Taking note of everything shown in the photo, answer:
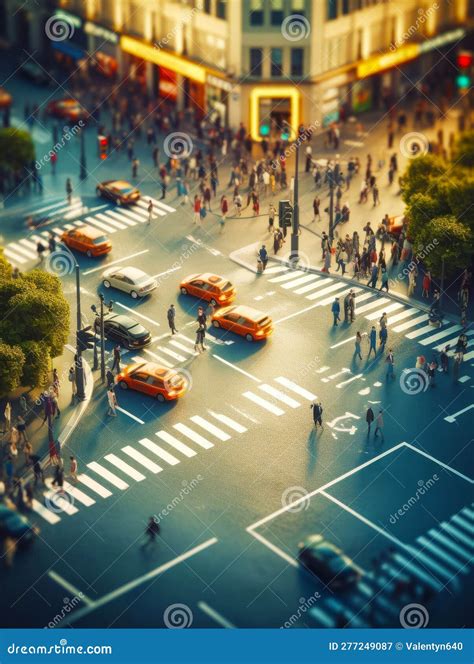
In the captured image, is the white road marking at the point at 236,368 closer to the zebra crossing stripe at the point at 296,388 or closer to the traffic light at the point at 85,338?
the zebra crossing stripe at the point at 296,388

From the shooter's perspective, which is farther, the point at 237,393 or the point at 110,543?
the point at 237,393

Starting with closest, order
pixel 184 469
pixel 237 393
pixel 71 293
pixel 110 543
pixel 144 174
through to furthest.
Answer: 1. pixel 110 543
2. pixel 184 469
3. pixel 237 393
4. pixel 71 293
5. pixel 144 174

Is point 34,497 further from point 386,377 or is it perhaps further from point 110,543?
point 386,377

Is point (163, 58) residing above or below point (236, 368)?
above

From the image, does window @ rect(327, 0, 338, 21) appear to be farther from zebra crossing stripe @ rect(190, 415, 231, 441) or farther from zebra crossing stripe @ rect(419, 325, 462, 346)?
zebra crossing stripe @ rect(190, 415, 231, 441)

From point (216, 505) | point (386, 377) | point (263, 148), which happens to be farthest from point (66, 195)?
point (216, 505)

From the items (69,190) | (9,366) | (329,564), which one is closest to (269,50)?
(69,190)

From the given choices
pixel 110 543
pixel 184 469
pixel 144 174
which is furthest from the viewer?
pixel 144 174

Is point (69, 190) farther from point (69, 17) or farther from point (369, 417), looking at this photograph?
point (369, 417)
